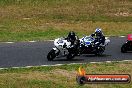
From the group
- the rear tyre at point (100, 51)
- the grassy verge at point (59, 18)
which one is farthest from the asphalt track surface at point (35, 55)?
the grassy verge at point (59, 18)

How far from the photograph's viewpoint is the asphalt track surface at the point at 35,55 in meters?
24.6

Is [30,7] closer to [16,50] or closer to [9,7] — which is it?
[9,7]

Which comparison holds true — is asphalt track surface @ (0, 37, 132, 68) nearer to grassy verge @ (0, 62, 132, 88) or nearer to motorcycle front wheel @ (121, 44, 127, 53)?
motorcycle front wheel @ (121, 44, 127, 53)

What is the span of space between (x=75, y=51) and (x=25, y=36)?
30.0ft

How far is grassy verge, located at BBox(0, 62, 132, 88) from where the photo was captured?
1933 centimetres

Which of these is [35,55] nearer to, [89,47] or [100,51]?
[89,47]

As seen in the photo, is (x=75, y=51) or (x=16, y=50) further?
(x=16, y=50)

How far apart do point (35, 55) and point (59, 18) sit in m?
17.5

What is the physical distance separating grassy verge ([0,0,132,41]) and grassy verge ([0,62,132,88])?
9556mm

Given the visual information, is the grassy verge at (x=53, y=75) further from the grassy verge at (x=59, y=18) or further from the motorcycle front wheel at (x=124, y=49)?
the grassy verge at (x=59, y=18)

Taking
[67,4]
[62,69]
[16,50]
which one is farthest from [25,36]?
[67,4]

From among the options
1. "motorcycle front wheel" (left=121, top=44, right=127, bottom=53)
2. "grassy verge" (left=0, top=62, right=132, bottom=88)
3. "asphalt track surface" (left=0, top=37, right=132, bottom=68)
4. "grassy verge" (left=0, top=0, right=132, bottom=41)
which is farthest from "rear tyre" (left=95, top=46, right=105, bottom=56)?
"grassy verge" (left=0, top=0, right=132, bottom=41)

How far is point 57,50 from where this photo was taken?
2498 centimetres

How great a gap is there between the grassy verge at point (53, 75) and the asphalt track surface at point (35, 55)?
137cm
